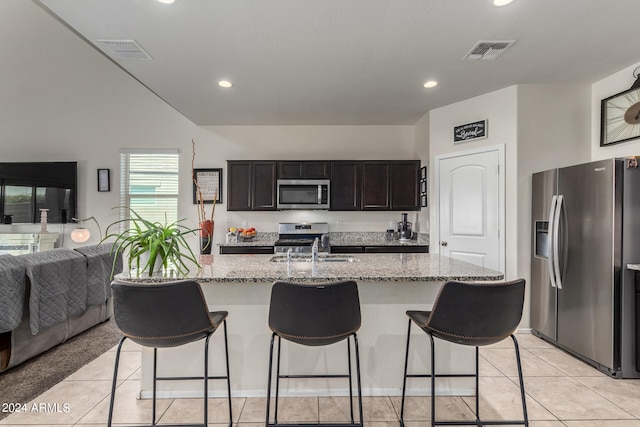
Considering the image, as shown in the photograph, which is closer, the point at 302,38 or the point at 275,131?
the point at 302,38

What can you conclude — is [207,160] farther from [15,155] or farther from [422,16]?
[422,16]

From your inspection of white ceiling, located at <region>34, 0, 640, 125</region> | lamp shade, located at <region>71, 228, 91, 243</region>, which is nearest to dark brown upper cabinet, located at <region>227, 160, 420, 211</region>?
white ceiling, located at <region>34, 0, 640, 125</region>

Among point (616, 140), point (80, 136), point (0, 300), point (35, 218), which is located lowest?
point (0, 300)

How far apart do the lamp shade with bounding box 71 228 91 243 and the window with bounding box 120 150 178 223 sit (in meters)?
0.60

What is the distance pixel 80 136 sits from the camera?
4961 millimetres

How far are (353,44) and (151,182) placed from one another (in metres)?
3.89

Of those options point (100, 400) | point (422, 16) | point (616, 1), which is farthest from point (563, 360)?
point (100, 400)

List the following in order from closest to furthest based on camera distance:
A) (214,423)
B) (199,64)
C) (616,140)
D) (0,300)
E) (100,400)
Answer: (214,423), (100,400), (0,300), (199,64), (616,140)

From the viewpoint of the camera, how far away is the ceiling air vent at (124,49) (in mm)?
2443

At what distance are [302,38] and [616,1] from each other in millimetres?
2038

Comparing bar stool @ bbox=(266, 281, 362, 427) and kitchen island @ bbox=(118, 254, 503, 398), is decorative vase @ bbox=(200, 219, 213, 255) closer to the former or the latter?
kitchen island @ bbox=(118, 254, 503, 398)

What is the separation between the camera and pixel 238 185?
4539 mm

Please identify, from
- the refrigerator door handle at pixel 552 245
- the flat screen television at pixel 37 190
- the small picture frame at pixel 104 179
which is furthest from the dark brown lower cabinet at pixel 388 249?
the flat screen television at pixel 37 190

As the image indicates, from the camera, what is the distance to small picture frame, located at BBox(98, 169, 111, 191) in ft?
16.1
